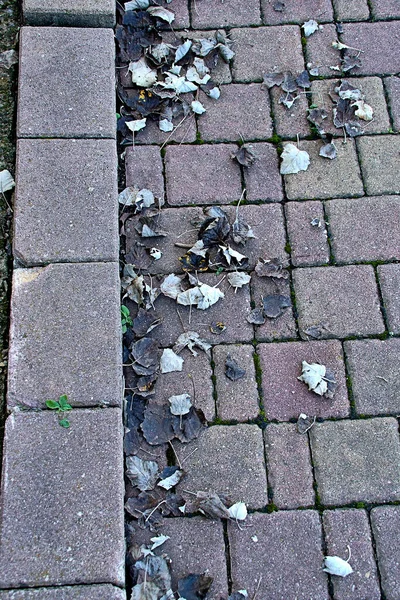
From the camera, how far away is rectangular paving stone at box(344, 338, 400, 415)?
2449 mm

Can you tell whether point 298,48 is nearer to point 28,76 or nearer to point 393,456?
point 28,76

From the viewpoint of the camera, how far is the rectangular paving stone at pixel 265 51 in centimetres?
308

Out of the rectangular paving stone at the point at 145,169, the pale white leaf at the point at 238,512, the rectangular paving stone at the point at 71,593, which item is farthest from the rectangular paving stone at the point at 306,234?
the rectangular paving stone at the point at 71,593

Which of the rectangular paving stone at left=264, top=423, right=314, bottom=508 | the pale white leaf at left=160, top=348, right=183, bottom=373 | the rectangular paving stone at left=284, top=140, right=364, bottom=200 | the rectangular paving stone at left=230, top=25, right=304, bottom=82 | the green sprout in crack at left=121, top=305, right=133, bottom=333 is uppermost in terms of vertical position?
the rectangular paving stone at left=230, top=25, right=304, bottom=82

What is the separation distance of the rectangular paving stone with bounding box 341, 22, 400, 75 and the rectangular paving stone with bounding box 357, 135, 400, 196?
0.38m

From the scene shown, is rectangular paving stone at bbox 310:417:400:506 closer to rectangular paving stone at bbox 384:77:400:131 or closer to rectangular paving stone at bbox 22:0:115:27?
rectangular paving stone at bbox 384:77:400:131

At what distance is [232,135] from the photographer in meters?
2.93

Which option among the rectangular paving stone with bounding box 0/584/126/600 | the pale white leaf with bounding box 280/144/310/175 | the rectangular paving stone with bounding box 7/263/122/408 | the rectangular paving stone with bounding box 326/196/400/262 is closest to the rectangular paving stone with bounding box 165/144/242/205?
the pale white leaf with bounding box 280/144/310/175

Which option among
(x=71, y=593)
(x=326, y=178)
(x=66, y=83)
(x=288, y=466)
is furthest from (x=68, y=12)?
(x=71, y=593)

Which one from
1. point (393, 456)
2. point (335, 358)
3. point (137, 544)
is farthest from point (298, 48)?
point (137, 544)

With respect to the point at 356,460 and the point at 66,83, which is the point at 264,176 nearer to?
the point at 66,83

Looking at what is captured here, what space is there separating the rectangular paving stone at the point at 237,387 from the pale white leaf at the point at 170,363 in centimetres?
14

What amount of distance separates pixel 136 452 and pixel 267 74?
178cm

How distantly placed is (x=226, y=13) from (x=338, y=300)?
1538mm
